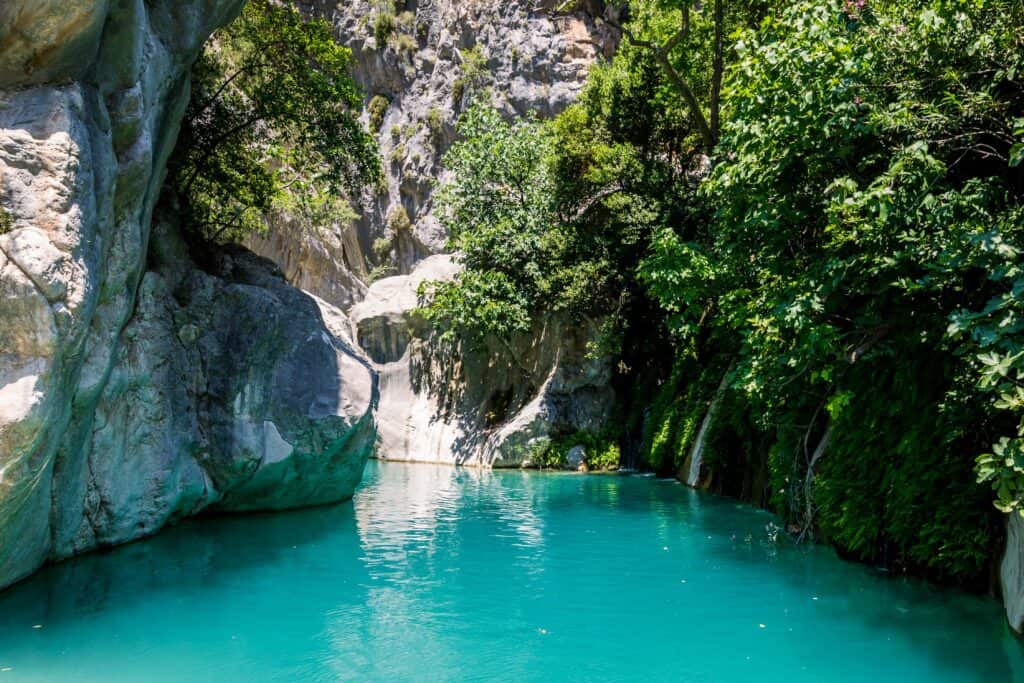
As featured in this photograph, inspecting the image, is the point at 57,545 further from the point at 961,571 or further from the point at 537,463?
the point at 537,463

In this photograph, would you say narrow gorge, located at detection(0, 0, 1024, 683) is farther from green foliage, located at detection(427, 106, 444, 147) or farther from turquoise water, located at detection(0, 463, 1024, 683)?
green foliage, located at detection(427, 106, 444, 147)

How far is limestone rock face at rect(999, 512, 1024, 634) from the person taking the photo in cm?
664

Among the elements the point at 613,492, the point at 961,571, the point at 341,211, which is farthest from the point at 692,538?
the point at 341,211

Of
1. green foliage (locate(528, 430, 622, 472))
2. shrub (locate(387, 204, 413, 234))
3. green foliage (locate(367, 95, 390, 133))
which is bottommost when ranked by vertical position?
green foliage (locate(528, 430, 622, 472))

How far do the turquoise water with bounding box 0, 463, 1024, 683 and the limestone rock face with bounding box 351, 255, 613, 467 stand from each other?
11.9 m

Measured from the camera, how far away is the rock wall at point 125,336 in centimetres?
674

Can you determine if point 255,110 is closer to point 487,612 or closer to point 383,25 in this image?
point 487,612

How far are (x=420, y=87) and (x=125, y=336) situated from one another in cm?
3386

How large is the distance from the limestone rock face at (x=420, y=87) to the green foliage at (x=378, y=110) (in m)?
0.07

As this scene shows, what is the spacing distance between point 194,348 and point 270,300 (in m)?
1.68

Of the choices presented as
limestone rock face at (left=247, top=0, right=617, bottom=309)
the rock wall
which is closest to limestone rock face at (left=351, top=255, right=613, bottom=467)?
the rock wall

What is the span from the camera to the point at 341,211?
33500 mm

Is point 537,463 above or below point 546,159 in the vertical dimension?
below

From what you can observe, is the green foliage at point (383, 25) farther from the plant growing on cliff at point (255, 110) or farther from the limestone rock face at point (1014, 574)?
the limestone rock face at point (1014, 574)
